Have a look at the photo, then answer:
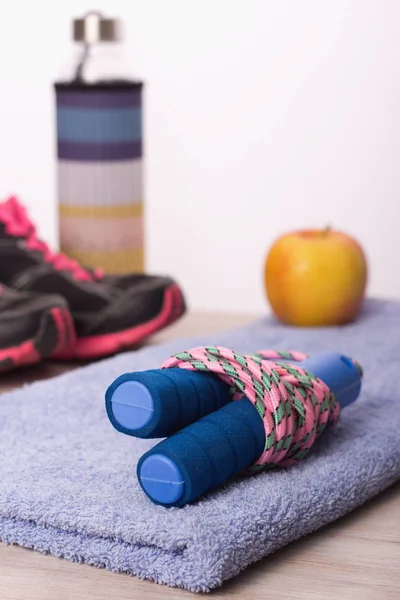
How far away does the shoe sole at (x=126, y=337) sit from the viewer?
103 centimetres

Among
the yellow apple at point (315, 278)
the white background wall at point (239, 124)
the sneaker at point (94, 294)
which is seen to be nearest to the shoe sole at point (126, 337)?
the sneaker at point (94, 294)

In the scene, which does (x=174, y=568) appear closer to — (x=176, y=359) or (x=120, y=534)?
(x=120, y=534)

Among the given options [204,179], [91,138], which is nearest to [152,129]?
[204,179]

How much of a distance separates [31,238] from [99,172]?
13 cm

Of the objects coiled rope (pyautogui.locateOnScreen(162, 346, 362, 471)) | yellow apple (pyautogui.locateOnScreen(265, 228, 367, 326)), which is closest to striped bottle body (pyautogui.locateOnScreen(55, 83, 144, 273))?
yellow apple (pyautogui.locateOnScreen(265, 228, 367, 326))

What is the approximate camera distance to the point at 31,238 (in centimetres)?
111

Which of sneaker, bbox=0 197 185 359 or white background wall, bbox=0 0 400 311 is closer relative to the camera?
sneaker, bbox=0 197 185 359

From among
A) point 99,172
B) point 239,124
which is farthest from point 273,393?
point 239,124

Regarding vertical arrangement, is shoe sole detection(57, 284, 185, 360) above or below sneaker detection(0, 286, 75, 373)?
below

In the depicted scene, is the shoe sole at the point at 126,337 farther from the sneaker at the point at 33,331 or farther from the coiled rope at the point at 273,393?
the coiled rope at the point at 273,393

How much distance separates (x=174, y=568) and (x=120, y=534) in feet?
0.12

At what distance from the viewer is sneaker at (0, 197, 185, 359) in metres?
1.03

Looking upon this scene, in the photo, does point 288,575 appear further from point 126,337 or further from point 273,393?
point 126,337

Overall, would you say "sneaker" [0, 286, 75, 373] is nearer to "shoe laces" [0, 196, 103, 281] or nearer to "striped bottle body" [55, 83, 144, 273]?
"shoe laces" [0, 196, 103, 281]
